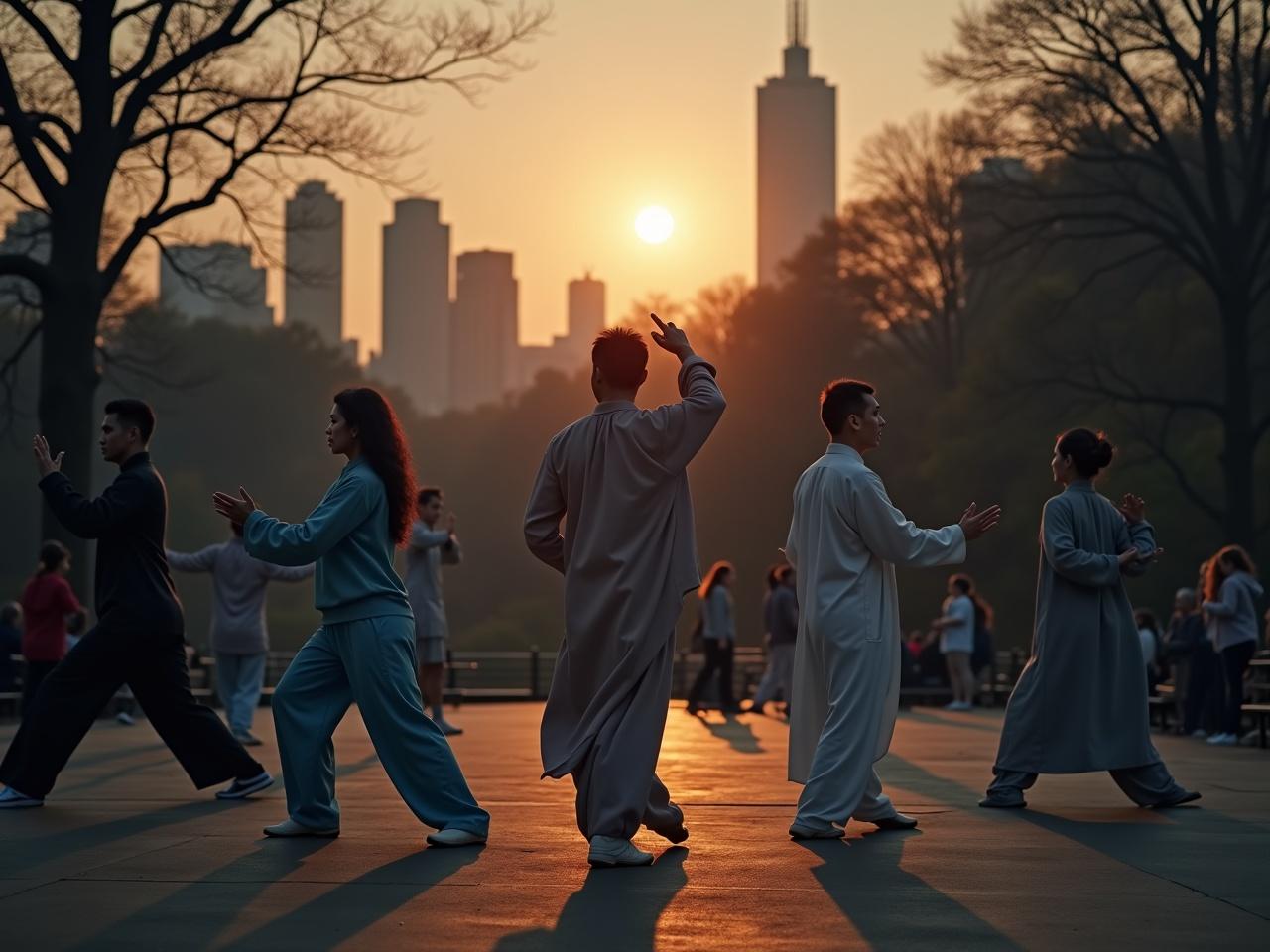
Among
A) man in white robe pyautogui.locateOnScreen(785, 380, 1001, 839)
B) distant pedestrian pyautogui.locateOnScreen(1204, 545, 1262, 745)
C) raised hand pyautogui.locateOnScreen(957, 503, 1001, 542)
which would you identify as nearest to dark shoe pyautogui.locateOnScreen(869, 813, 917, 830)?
man in white robe pyautogui.locateOnScreen(785, 380, 1001, 839)

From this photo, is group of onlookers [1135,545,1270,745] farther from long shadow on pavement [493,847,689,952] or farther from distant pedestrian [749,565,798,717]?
long shadow on pavement [493,847,689,952]

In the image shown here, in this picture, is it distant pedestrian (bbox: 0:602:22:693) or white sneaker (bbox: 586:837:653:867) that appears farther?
distant pedestrian (bbox: 0:602:22:693)

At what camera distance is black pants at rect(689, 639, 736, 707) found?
80.3ft

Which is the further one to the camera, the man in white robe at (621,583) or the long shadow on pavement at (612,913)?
the man in white robe at (621,583)

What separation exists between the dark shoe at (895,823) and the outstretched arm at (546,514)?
2.00 m

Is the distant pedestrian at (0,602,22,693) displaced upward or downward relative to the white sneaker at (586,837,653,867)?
upward

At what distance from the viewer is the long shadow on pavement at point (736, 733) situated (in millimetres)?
16375

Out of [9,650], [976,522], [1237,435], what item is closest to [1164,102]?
[1237,435]

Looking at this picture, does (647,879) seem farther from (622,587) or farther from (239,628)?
(239,628)

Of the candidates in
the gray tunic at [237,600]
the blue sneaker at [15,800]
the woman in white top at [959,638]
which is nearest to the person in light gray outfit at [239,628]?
the gray tunic at [237,600]

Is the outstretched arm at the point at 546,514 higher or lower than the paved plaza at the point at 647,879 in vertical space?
higher

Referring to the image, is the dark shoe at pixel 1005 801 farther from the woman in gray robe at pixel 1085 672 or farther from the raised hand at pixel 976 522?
the raised hand at pixel 976 522

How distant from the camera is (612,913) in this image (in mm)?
6324

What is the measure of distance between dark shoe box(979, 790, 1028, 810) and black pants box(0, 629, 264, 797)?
12.4 feet
